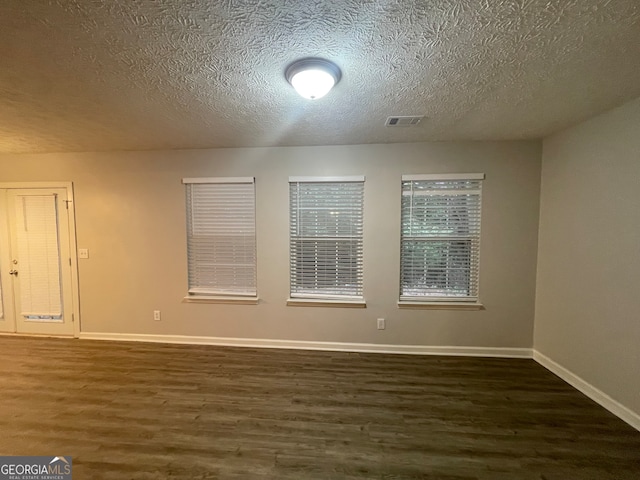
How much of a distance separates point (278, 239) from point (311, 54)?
205cm

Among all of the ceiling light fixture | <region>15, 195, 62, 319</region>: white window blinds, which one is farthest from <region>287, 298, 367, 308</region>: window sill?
<region>15, 195, 62, 319</region>: white window blinds

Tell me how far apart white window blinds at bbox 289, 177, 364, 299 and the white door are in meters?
3.01

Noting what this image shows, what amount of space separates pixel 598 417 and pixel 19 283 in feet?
21.1

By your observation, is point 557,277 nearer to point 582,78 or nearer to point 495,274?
point 495,274

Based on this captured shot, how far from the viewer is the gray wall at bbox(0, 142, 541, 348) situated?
2.93 meters

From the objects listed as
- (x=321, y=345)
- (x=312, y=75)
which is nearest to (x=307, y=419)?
(x=321, y=345)

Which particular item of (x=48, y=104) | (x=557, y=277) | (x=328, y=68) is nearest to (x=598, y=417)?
(x=557, y=277)

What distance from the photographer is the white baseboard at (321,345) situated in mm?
2992

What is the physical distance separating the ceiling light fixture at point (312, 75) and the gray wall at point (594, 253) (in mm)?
2299

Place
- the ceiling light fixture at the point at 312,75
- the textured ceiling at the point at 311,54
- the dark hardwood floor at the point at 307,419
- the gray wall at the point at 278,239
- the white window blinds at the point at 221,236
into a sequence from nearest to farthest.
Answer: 1. the textured ceiling at the point at 311,54
2. the ceiling light fixture at the point at 312,75
3. the dark hardwood floor at the point at 307,419
4. the gray wall at the point at 278,239
5. the white window blinds at the point at 221,236

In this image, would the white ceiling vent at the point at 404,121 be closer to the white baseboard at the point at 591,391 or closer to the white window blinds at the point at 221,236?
the white window blinds at the point at 221,236

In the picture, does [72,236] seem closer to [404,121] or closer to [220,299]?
[220,299]

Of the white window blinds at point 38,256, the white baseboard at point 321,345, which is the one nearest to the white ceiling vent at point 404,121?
the white baseboard at point 321,345
